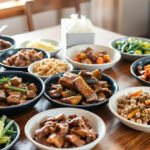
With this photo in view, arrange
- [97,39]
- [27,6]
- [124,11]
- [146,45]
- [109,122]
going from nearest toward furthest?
1. [109,122]
2. [146,45]
3. [97,39]
4. [27,6]
5. [124,11]

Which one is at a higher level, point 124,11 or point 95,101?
point 95,101

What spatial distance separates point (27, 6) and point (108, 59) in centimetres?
101

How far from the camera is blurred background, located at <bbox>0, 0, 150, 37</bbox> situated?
295cm

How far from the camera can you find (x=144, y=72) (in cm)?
158

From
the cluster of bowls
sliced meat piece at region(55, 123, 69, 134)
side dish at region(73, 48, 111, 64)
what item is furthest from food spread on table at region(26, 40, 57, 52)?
sliced meat piece at region(55, 123, 69, 134)

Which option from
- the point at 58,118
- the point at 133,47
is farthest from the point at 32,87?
the point at 133,47

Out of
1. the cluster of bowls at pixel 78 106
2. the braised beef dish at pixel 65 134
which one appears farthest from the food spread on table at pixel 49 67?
the braised beef dish at pixel 65 134

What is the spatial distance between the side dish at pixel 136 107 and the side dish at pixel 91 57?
39 centimetres

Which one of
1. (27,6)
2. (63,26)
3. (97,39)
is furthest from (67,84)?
(27,6)

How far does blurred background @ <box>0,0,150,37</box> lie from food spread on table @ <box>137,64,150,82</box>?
120 centimetres

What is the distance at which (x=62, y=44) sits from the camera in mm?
1994

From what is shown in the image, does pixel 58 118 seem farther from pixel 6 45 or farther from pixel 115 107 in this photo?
pixel 6 45

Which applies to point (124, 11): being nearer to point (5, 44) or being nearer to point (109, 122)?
point (5, 44)

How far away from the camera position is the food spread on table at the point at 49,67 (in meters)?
1.57
